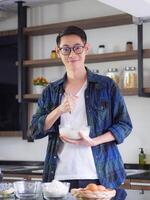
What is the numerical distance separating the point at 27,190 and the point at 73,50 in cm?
68

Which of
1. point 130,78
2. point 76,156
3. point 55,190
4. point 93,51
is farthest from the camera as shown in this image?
point 93,51

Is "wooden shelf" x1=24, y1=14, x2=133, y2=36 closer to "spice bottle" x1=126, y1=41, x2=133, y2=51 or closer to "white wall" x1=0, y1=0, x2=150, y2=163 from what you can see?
"white wall" x1=0, y1=0, x2=150, y2=163

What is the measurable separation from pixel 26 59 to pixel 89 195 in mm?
3526

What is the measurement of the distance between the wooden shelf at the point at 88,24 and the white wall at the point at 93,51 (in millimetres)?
91

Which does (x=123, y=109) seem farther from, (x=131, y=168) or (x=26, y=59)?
(x=26, y=59)

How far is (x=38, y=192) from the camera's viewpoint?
1853 mm

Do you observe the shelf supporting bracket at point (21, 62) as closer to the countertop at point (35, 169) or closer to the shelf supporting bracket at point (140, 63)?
the countertop at point (35, 169)

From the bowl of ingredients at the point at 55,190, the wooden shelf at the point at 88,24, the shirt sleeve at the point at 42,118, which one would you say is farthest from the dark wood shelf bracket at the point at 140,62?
the bowl of ingredients at the point at 55,190

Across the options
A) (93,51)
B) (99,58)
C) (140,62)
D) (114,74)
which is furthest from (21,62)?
(140,62)

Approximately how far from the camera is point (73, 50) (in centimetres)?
210

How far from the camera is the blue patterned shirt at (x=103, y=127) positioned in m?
2.06

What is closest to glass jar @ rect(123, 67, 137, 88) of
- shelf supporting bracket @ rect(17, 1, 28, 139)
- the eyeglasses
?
shelf supporting bracket @ rect(17, 1, 28, 139)

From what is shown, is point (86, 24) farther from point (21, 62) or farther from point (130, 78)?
point (21, 62)

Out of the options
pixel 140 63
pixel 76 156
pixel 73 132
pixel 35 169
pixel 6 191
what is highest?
pixel 140 63
